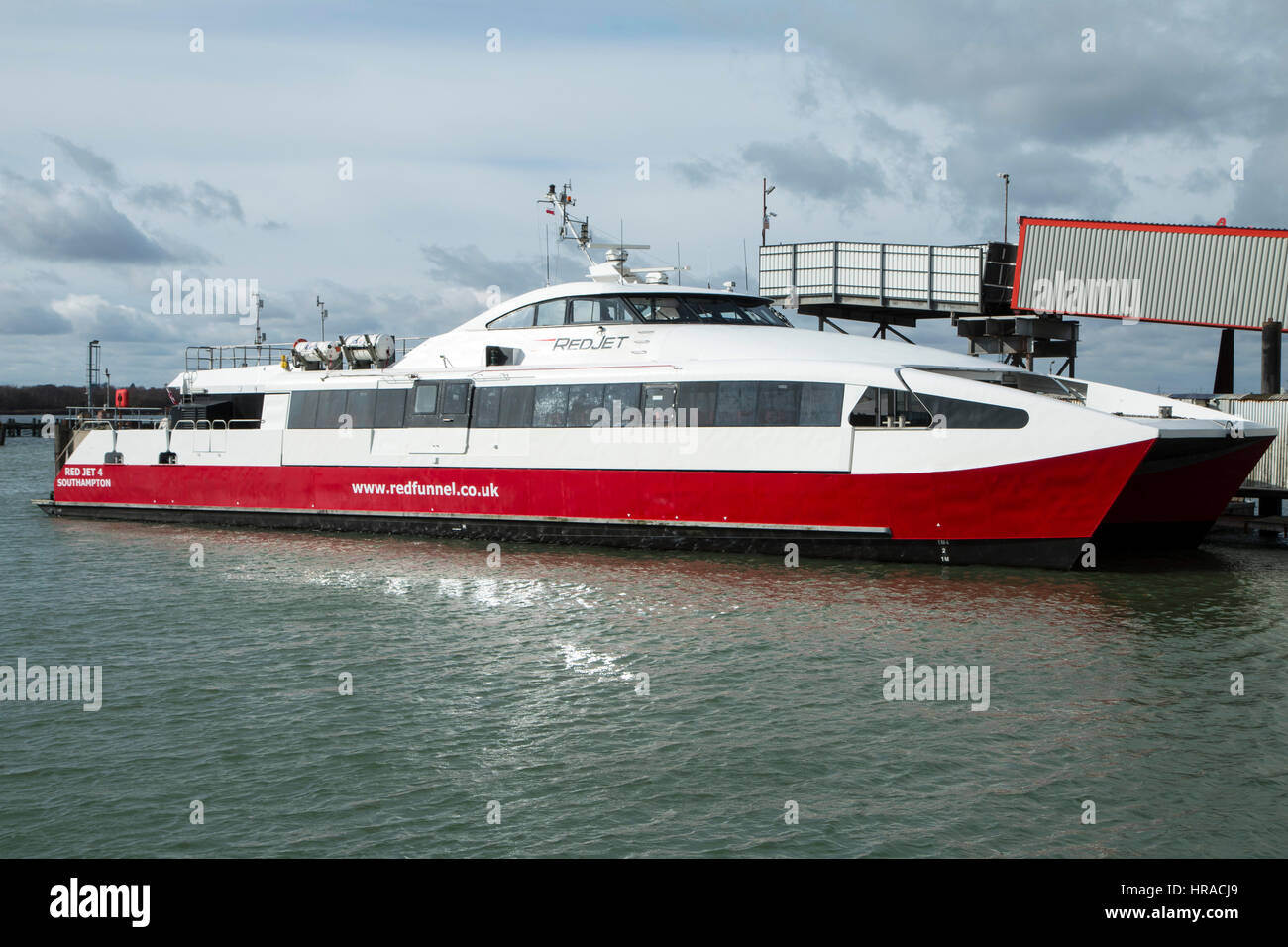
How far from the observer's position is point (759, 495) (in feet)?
63.7

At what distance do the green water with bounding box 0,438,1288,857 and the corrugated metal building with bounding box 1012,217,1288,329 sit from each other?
12.9 meters

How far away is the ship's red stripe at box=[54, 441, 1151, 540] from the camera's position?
56.2 ft

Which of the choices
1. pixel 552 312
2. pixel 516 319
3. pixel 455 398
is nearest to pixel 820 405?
pixel 552 312

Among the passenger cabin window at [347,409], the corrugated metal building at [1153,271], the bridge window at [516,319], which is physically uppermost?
the corrugated metal building at [1153,271]

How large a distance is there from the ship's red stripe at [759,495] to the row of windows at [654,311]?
3.45m

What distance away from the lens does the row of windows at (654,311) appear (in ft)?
73.0

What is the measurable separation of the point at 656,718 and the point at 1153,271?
2498 centimetres

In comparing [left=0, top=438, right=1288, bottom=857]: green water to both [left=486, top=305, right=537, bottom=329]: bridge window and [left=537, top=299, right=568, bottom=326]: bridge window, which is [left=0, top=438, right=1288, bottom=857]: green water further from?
[left=486, top=305, right=537, bottom=329]: bridge window

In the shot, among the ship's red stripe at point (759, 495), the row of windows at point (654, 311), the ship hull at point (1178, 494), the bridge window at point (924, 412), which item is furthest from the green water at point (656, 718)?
the row of windows at point (654, 311)

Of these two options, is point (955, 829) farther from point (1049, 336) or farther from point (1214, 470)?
point (1049, 336)

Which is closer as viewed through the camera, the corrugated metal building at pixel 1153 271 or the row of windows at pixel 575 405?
the row of windows at pixel 575 405

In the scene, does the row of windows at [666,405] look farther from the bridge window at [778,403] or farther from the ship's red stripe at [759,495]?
the ship's red stripe at [759,495]

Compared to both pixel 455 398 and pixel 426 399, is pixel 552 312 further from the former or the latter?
pixel 426 399
